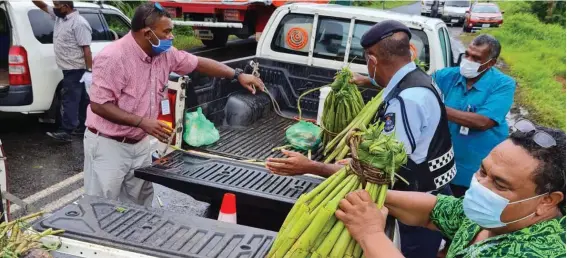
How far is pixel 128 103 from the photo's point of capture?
11.1 feet

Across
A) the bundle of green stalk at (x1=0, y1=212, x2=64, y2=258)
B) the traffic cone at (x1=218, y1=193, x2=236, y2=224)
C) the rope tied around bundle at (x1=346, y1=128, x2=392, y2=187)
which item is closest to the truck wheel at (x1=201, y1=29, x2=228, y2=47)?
the traffic cone at (x1=218, y1=193, x2=236, y2=224)

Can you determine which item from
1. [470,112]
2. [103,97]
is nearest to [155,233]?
[103,97]

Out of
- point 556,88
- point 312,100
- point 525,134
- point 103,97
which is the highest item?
point 525,134

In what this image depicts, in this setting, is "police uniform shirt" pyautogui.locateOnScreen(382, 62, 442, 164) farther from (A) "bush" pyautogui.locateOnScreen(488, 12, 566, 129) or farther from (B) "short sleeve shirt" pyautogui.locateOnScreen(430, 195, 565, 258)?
(A) "bush" pyautogui.locateOnScreen(488, 12, 566, 129)

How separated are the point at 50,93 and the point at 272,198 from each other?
4.56 m

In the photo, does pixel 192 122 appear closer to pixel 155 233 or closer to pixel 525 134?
pixel 155 233

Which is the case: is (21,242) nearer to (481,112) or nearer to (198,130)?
(198,130)

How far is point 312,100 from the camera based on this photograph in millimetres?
5371

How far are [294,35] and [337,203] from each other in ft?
12.6

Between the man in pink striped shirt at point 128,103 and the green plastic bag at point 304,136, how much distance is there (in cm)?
106

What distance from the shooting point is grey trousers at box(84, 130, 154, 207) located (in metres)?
3.47

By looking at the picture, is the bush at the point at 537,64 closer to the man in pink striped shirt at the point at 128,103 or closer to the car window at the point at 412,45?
the car window at the point at 412,45

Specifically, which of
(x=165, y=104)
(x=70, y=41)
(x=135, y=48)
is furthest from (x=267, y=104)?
(x=70, y=41)

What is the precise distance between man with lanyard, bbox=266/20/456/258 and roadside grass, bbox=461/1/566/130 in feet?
24.3
